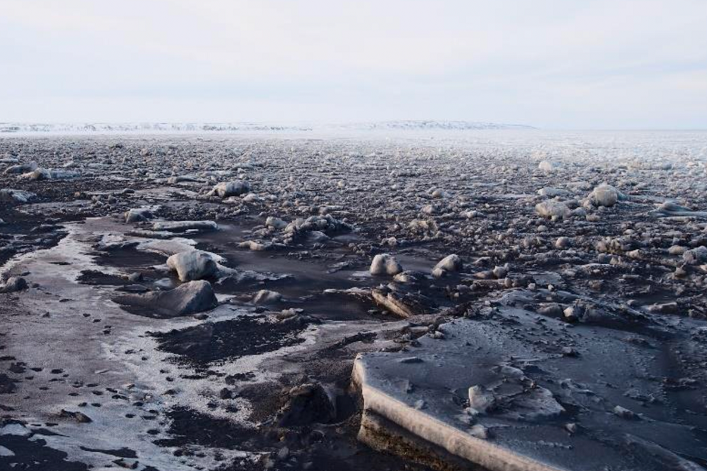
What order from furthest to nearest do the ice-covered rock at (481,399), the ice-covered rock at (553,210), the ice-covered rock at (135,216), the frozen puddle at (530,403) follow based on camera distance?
1. the ice-covered rock at (553,210)
2. the ice-covered rock at (135,216)
3. the ice-covered rock at (481,399)
4. the frozen puddle at (530,403)

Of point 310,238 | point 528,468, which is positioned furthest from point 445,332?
point 310,238

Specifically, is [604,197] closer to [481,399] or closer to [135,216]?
[135,216]

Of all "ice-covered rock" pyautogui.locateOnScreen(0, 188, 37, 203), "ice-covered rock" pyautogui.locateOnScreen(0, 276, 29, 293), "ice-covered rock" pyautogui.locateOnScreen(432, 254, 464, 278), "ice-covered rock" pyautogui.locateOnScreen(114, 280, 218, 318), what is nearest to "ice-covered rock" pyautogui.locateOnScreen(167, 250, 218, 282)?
"ice-covered rock" pyautogui.locateOnScreen(114, 280, 218, 318)

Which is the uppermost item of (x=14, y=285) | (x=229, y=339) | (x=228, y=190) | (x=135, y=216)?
(x=228, y=190)

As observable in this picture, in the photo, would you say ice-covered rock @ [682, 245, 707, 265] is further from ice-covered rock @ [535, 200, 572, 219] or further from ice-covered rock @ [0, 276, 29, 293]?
ice-covered rock @ [0, 276, 29, 293]

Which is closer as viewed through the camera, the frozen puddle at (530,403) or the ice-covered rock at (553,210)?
the frozen puddle at (530,403)

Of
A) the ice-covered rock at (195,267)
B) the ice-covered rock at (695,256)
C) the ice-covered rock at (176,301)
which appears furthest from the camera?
the ice-covered rock at (695,256)

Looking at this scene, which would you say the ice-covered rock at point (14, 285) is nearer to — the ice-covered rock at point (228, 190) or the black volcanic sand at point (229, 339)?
the black volcanic sand at point (229, 339)

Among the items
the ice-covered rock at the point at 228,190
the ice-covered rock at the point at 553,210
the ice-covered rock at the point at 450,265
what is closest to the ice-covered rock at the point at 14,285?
the ice-covered rock at the point at 450,265

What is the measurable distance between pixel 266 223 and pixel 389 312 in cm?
359

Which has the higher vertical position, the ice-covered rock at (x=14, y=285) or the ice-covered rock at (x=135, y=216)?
the ice-covered rock at (x=135, y=216)

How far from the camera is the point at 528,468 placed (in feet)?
7.62

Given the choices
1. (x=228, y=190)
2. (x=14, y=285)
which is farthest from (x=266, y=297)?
(x=228, y=190)

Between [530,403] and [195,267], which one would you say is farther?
[195,267]
